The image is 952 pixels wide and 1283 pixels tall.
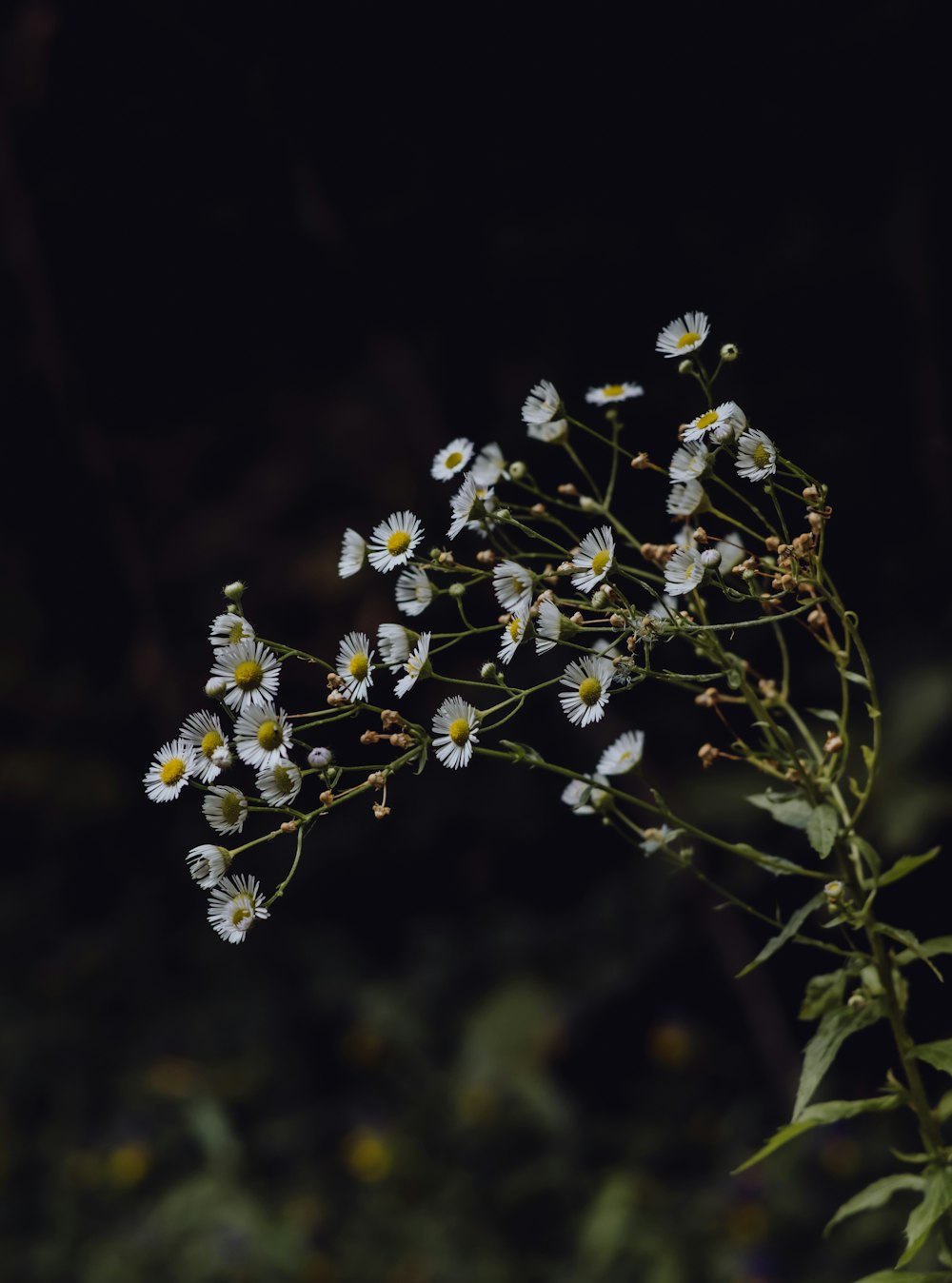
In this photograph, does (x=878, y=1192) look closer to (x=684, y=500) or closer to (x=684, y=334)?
(x=684, y=500)

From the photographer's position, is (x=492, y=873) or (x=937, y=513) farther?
(x=492, y=873)

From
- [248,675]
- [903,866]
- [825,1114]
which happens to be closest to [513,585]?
[248,675]

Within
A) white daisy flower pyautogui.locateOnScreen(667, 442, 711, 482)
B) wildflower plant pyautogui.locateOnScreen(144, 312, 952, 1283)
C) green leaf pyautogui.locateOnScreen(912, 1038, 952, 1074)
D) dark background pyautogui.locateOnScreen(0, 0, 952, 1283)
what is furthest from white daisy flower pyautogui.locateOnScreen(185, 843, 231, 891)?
dark background pyautogui.locateOnScreen(0, 0, 952, 1283)

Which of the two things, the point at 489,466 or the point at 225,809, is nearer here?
the point at 225,809

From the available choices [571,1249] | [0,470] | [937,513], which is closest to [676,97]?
[937,513]

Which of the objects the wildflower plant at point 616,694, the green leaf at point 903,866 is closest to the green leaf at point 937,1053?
the wildflower plant at point 616,694

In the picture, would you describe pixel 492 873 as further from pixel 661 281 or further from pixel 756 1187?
pixel 661 281
